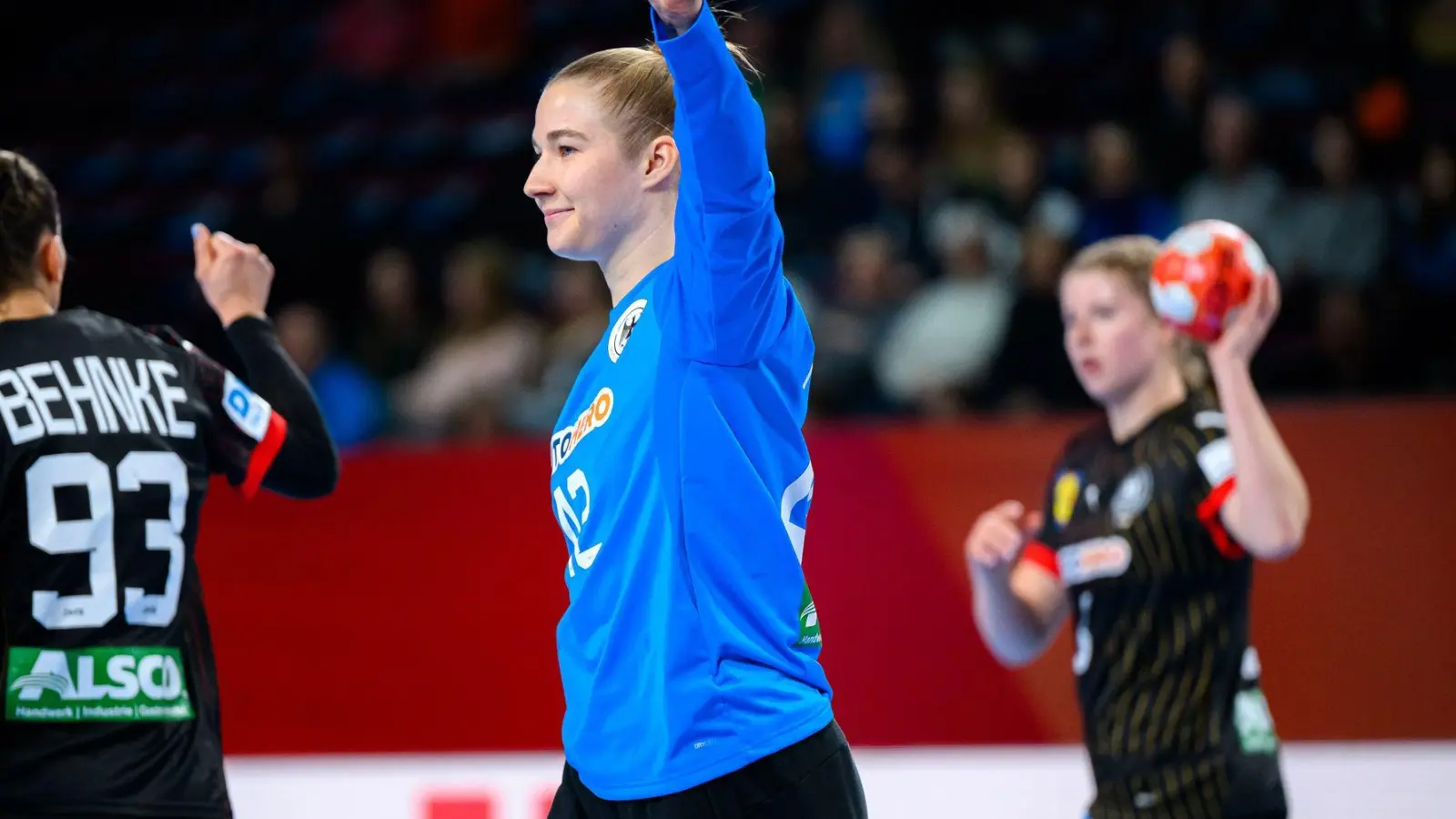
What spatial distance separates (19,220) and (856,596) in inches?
129

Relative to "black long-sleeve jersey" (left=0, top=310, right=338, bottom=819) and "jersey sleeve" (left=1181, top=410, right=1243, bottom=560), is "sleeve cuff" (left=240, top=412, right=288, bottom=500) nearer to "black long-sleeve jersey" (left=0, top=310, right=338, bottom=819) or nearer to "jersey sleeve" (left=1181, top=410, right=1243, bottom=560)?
"black long-sleeve jersey" (left=0, top=310, right=338, bottom=819)

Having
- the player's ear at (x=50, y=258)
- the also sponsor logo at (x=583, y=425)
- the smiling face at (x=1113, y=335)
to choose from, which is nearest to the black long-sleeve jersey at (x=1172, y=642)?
the smiling face at (x=1113, y=335)

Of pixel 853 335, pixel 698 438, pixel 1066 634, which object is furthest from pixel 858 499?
pixel 698 438

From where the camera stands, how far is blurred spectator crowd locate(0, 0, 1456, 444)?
22.4ft

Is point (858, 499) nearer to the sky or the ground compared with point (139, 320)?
nearer to the ground

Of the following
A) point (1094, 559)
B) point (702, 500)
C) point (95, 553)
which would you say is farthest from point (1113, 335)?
point (95, 553)

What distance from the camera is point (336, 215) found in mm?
9320

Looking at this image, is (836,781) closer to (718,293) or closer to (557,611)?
(718,293)

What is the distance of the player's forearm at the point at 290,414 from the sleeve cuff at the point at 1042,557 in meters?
1.73

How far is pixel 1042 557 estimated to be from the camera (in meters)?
3.89

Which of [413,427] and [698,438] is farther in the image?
[413,427]

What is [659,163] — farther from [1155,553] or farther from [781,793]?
[1155,553]

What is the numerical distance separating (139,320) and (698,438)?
8138mm

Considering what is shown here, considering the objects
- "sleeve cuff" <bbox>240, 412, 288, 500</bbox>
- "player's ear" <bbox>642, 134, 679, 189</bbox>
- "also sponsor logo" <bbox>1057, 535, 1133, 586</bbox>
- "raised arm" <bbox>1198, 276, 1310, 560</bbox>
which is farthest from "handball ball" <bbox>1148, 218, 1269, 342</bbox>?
"sleeve cuff" <bbox>240, 412, 288, 500</bbox>
